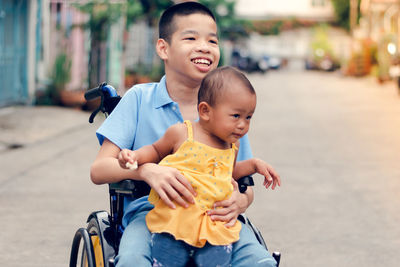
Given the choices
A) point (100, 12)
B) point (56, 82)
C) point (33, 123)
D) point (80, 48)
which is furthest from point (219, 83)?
point (80, 48)

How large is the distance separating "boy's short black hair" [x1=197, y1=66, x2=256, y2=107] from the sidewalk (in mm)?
7335

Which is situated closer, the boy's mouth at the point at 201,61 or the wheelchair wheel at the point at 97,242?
the wheelchair wheel at the point at 97,242

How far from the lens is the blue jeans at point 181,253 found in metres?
2.61

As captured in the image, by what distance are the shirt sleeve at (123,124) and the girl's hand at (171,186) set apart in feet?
1.40

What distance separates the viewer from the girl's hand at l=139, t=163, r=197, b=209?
257 centimetres

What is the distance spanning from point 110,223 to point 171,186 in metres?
0.63

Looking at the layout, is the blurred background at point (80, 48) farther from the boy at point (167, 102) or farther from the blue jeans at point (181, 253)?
the blue jeans at point (181, 253)

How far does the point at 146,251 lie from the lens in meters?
2.63

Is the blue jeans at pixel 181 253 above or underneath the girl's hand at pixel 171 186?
underneath

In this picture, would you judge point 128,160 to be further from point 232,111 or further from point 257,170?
point 257,170

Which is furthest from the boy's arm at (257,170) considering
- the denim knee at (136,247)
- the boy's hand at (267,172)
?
the denim knee at (136,247)

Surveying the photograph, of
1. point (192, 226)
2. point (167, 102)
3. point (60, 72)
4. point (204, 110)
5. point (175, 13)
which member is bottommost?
point (60, 72)

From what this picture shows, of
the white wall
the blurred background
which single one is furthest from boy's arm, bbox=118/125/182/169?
the white wall

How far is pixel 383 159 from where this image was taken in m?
9.88
